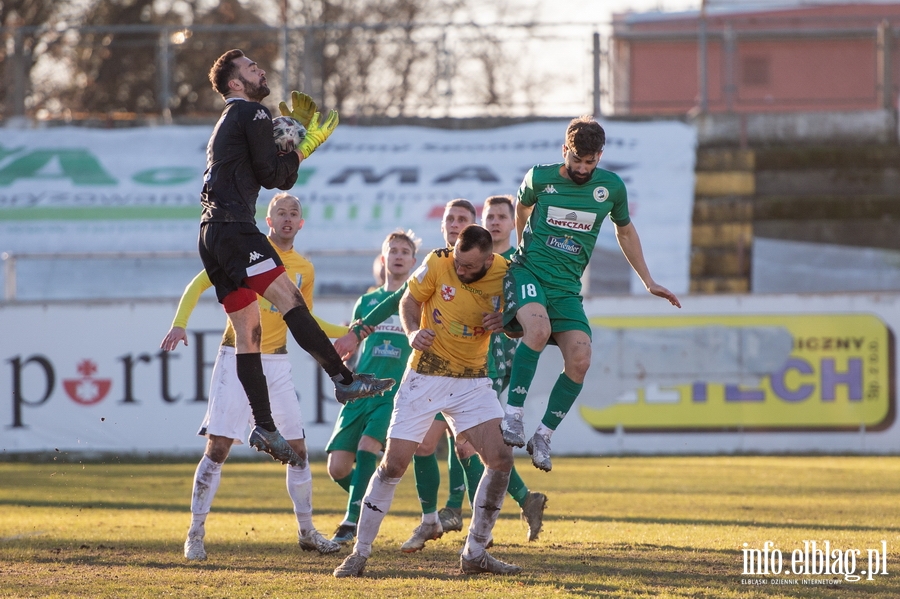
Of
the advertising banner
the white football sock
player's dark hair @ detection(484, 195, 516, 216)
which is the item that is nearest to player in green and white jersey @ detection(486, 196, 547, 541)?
player's dark hair @ detection(484, 195, 516, 216)

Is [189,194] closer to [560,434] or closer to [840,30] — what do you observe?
[560,434]

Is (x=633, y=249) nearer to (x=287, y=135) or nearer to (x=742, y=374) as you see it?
(x=287, y=135)

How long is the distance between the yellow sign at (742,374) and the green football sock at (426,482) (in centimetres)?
743

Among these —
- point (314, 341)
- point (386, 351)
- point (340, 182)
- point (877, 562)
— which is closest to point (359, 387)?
point (314, 341)

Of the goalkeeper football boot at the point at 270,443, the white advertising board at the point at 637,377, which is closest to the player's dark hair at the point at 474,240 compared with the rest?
the goalkeeper football boot at the point at 270,443

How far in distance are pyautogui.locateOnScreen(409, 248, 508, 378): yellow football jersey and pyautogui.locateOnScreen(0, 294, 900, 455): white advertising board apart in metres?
8.47

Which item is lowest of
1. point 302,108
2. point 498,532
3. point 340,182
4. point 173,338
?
point 498,532

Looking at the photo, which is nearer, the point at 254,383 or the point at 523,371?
the point at 254,383

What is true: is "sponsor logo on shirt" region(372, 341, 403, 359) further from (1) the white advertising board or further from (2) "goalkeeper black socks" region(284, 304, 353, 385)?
(1) the white advertising board

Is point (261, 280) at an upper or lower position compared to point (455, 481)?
upper

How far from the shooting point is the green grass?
21.6 ft

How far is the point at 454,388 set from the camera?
22.8 feet

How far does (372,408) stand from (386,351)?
17.6 inches

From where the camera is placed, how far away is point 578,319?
749cm
